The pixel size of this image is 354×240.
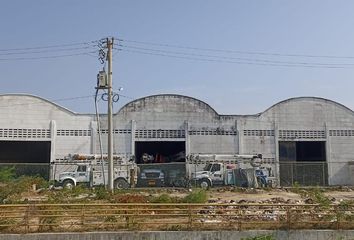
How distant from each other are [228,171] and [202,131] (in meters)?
8.47

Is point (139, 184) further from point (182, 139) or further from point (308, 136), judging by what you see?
point (308, 136)

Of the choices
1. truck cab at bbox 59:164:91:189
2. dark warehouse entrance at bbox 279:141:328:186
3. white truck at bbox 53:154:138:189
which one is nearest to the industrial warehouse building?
dark warehouse entrance at bbox 279:141:328:186

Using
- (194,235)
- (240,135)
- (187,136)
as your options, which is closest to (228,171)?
(187,136)

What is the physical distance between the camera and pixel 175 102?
158 feet

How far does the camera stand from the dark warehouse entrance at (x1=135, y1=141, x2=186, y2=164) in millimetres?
50062

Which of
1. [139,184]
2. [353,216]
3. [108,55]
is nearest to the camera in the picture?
[353,216]

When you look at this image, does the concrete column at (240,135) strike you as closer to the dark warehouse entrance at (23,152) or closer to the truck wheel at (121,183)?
the truck wheel at (121,183)

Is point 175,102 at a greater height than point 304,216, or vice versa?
point 175,102

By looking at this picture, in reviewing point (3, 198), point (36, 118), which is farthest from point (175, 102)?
point (3, 198)

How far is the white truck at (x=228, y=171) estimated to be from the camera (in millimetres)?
39781

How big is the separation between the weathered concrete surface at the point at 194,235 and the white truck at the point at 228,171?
23828 mm

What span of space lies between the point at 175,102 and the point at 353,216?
33088mm

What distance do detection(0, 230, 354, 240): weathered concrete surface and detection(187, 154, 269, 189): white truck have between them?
23.8 metres

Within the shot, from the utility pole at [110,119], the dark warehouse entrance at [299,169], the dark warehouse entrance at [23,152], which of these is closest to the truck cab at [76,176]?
the utility pole at [110,119]
